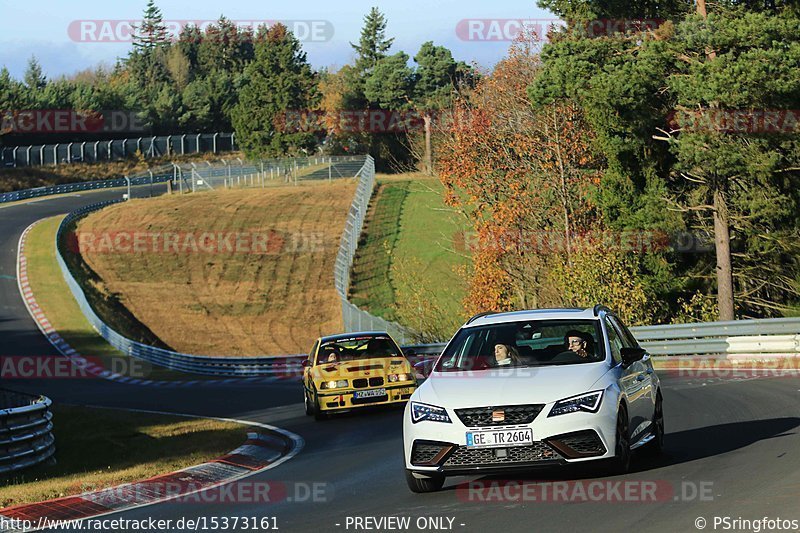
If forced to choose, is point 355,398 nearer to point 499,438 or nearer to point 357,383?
point 357,383

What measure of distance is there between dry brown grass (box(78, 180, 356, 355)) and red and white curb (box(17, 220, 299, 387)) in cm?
391

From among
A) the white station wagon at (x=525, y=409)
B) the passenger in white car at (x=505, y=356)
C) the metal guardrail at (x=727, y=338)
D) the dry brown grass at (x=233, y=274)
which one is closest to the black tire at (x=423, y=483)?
the white station wagon at (x=525, y=409)

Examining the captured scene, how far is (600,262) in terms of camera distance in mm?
34094

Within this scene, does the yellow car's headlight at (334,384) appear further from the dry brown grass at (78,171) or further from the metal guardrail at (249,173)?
the dry brown grass at (78,171)

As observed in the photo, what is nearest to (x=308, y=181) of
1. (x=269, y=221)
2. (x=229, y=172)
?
(x=229, y=172)

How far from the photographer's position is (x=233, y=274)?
6253 centimetres

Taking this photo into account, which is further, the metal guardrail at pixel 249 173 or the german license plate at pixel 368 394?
the metal guardrail at pixel 249 173

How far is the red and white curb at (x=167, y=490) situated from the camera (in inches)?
436

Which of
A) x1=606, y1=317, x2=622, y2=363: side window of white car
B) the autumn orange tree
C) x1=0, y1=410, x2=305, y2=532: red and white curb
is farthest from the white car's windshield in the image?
the autumn orange tree

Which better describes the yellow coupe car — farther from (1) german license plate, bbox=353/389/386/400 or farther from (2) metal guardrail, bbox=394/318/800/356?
(2) metal guardrail, bbox=394/318/800/356

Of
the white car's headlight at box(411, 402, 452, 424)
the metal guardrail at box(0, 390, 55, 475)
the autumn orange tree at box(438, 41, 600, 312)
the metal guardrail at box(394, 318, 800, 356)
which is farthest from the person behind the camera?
the autumn orange tree at box(438, 41, 600, 312)

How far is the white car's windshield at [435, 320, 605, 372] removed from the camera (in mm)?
10586

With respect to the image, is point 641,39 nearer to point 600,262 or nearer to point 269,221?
point 600,262

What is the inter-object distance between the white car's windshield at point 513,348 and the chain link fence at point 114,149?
95.5 m
